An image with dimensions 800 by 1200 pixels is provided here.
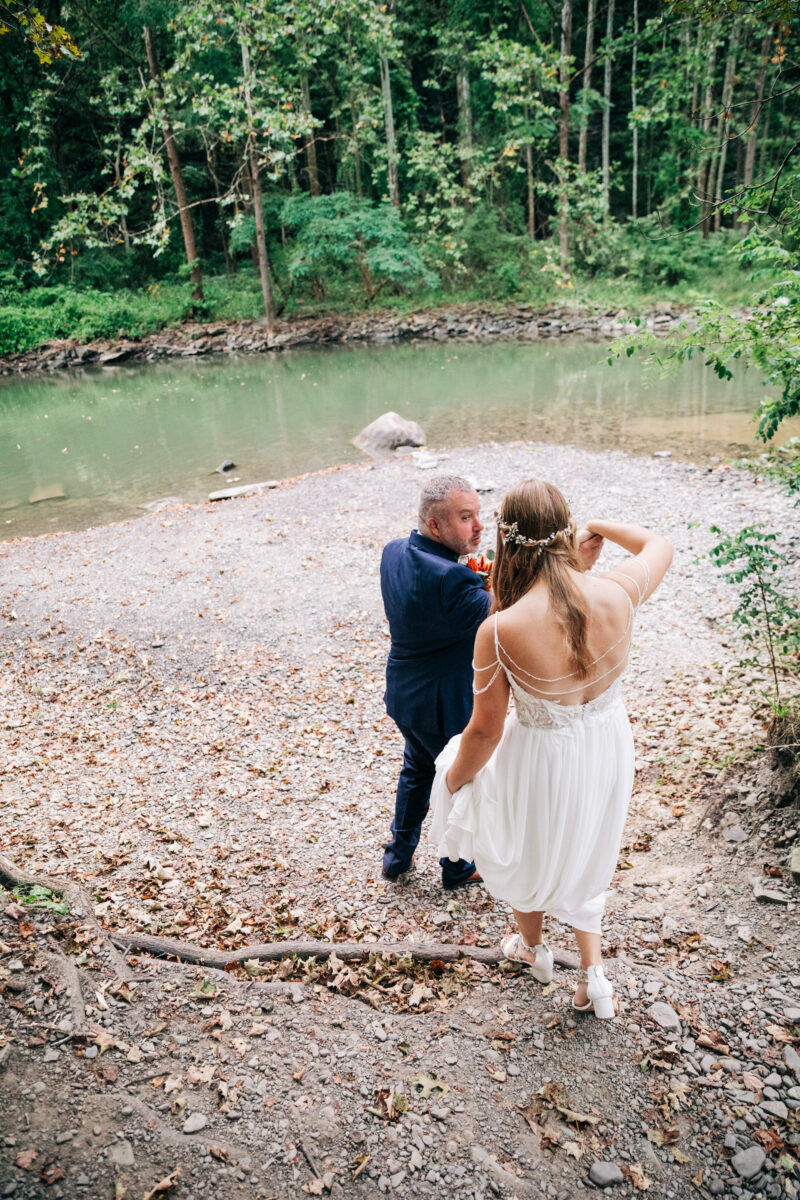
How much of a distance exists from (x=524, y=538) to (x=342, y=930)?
8.18 ft

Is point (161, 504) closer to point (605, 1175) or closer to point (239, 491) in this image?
point (239, 491)

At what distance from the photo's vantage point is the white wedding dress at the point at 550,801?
2.74 m

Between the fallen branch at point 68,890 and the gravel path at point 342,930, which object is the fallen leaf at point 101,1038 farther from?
the fallen branch at point 68,890

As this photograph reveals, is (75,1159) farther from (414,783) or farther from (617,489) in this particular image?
(617,489)

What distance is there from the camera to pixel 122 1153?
2.32 m

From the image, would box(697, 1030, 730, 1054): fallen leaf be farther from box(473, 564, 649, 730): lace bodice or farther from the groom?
the groom

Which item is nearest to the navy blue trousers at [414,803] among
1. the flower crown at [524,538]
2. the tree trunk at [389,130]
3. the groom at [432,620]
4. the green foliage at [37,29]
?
the groom at [432,620]

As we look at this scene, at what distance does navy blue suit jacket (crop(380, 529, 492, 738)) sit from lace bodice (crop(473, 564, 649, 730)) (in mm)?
732

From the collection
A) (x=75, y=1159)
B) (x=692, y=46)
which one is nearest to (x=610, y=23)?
(x=692, y=46)

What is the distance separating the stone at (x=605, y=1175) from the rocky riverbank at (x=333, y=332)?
91.4ft

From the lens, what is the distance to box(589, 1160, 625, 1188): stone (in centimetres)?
238

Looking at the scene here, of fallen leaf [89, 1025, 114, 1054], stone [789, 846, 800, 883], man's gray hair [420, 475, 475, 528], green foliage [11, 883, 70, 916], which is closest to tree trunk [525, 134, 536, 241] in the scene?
man's gray hair [420, 475, 475, 528]

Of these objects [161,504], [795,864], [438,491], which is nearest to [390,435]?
[161,504]

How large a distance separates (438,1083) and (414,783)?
1.45m
